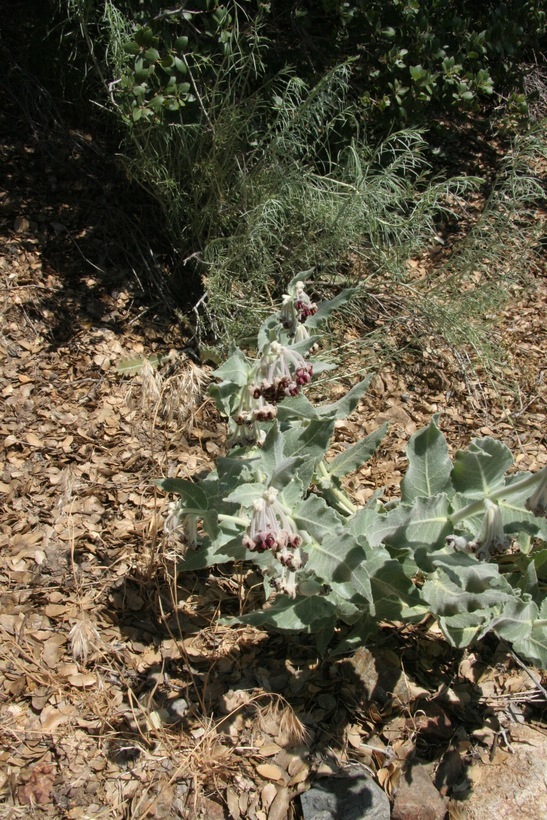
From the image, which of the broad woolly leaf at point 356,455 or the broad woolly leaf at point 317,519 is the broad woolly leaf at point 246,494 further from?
the broad woolly leaf at point 356,455

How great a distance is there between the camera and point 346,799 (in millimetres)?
2055

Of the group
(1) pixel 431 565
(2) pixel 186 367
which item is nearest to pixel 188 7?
(2) pixel 186 367

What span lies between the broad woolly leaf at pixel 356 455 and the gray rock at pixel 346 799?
950mm

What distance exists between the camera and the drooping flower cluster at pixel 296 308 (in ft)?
6.79

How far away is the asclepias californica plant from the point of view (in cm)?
177

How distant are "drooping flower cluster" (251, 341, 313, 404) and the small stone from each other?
4.15 ft

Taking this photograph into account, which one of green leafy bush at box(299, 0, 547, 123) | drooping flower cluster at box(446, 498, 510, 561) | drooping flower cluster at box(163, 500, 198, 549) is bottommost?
drooping flower cluster at box(163, 500, 198, 549)

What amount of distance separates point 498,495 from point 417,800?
100 cm

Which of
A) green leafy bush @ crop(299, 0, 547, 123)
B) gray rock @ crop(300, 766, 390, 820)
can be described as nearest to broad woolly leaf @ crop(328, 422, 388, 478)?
gray rock @ crop(300, 766, 390, 820)

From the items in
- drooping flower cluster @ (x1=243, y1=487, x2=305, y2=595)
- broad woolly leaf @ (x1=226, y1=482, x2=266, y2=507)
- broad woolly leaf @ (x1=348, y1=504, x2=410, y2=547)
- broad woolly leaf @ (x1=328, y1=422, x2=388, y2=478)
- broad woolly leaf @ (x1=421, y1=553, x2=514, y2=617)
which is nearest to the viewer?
drooping flower cluster @ (x1=243, y1=487, x2=305, y2=595)

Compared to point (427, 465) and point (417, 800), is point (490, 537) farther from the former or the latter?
point (417, 800)

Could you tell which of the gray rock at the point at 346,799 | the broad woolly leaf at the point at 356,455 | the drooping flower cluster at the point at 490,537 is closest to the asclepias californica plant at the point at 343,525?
the drooping flower cluster at the point at 490,537

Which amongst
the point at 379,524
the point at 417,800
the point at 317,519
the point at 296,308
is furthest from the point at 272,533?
the point at 417,800

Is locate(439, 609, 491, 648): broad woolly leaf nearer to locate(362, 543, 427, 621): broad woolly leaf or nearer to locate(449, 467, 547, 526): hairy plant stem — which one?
locate(362, 543, 427, 621): broad woolly leaf
